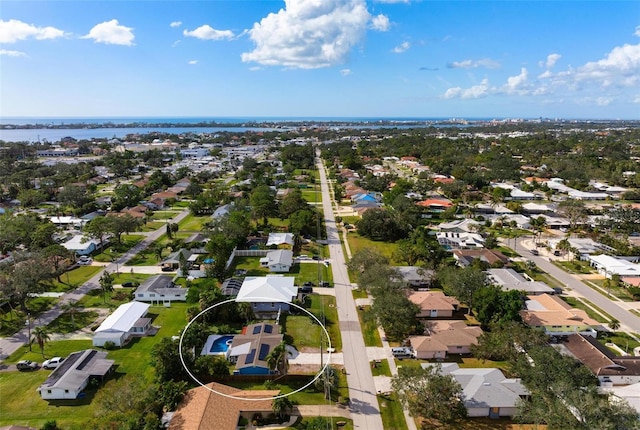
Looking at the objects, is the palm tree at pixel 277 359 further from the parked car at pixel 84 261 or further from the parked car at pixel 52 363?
the parked car at pixel 84 261

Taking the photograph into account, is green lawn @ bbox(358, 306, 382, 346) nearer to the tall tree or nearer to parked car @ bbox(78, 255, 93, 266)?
the tall tree

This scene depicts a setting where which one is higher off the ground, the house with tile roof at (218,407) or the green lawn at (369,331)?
the house with tile roof at (218,407)

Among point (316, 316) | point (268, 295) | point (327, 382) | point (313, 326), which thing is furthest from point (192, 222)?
point (327, 382)

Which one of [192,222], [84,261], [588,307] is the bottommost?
[588,307]

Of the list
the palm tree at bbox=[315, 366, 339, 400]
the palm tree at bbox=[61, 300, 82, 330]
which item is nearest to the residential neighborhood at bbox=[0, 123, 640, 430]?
the palm tree at bbox=[315, 366, 339, 400]

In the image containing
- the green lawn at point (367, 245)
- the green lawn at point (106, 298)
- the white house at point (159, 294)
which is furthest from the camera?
the green lawn at point (367, 245)

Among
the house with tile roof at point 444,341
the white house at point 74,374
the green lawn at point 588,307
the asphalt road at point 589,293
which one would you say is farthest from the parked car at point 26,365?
the asphalt road at point 589,293

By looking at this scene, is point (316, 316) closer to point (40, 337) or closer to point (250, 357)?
point (250, 357)
